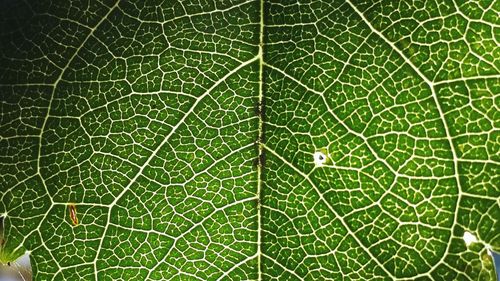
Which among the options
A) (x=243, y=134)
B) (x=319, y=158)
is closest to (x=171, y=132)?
(x=243, y=134)

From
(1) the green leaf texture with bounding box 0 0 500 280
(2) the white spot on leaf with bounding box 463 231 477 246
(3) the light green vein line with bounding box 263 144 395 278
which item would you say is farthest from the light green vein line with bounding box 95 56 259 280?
(2) the white spot on leaf with bounding box 463 231 477 246

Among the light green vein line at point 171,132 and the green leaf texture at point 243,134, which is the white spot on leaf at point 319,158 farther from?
the light green vein line at point 171,132

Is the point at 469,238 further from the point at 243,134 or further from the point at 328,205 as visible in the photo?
the point at 243,134

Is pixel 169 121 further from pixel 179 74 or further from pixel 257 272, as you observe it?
pixel 257 272

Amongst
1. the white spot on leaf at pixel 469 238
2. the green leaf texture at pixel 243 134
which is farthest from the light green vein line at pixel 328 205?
the white spot on leaf at pixel 469 238

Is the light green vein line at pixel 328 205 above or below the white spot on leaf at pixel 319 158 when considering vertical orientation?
below

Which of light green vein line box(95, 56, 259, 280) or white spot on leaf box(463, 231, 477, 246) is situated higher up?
light green vein line box(95, 56, 259, 280)

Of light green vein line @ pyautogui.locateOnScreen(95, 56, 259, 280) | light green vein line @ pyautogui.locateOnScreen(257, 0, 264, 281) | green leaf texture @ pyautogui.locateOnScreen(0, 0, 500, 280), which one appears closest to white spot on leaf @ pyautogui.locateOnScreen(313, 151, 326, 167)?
green leaf texture @ pyautogui.locateOnScreen(0, 0, 500, 280)

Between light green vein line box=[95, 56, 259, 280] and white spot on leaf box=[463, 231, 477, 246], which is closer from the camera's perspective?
white spot on leaf box=[463, 231, 477, 246]

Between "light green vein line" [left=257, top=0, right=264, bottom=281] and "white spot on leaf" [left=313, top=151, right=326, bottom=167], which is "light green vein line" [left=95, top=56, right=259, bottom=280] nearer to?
"light green vein line" [left=257, top=0, right=264, bottom=281]

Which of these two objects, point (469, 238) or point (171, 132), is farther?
point (171, 132)
